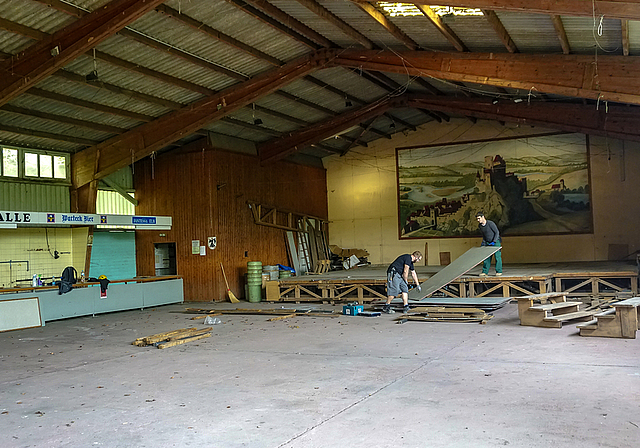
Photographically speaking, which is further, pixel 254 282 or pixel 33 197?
pixel 254 282

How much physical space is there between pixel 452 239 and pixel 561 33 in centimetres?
1258

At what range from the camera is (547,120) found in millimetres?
17453

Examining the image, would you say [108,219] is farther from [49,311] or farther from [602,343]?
[602,343]

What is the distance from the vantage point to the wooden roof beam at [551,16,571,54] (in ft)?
30.9

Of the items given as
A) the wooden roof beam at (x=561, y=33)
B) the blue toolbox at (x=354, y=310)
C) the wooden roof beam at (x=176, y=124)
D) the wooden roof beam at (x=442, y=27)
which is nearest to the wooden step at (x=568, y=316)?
the blue toolbox at (x=354, y=310)

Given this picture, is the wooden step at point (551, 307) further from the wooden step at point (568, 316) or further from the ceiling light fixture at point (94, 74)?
the ceiling light fixture at point (94, 74)

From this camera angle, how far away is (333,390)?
6.20 m

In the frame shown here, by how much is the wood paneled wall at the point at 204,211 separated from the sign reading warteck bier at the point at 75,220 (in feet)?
3.74

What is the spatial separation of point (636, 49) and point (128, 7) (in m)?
9.19

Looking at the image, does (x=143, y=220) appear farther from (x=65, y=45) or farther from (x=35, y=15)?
(x=35, y=15)

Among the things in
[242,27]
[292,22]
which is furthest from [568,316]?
[242,27]

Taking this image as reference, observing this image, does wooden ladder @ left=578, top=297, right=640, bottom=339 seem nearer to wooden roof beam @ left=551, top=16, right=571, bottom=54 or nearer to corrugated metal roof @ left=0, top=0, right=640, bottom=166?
corrugated metal roof @ left=0, top=0, right=640, bottom=166

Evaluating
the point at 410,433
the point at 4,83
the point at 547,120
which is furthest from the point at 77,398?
the point at 547,120

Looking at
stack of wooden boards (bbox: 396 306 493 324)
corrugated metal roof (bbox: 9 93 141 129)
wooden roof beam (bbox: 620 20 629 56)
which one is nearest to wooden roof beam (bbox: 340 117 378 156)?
corrugated metal roof (bbox: 9 93 141 129)
